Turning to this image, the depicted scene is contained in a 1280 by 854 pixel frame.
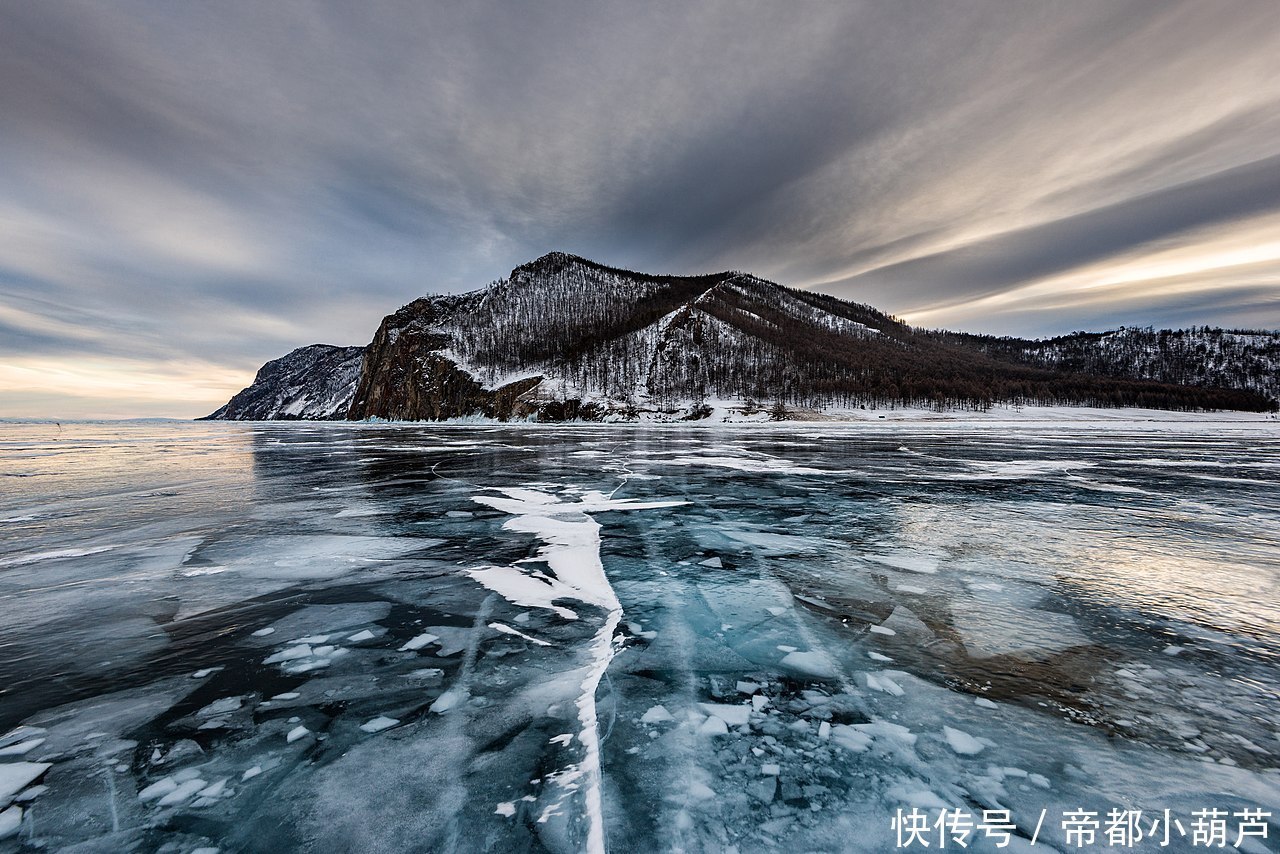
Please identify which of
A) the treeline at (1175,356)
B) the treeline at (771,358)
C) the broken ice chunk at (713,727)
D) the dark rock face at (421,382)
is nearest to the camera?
the broken ice chunk at (713,727)

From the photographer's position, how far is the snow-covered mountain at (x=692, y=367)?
361ft

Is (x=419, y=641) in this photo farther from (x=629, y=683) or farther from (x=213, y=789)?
(x=629, y=683)

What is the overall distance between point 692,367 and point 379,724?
119m

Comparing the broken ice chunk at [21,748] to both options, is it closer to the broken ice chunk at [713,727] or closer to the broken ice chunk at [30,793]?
the broken ice chunk at [30,793]

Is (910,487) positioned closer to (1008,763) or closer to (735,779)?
(1008,763)

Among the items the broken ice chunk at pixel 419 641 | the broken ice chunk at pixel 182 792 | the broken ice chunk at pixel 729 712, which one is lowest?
the broken ice chunk at pixel 729 712

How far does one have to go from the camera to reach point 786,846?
2.10m

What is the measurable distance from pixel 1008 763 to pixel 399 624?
4.44m

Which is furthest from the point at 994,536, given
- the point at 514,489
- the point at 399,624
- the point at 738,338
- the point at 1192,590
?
the point at 738,338

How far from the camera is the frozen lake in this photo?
7.47ft

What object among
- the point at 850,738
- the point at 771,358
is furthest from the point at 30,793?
the point at 771,358

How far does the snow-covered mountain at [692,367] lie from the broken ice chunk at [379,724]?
98.8 meters

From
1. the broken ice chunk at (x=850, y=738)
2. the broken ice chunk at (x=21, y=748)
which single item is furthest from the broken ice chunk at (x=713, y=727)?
the broken ice chunk at (x=21, y=748)

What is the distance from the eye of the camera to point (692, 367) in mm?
120500
